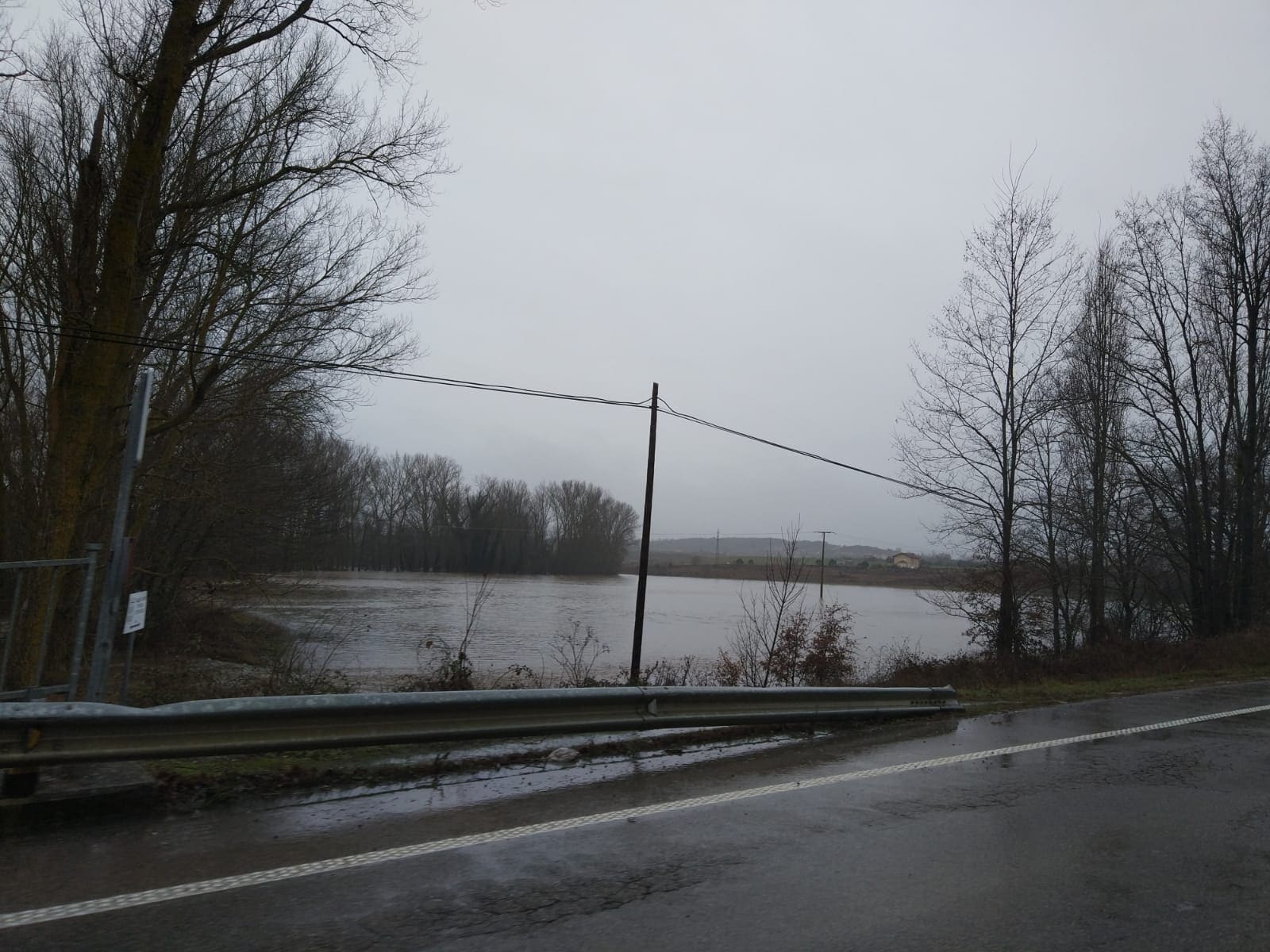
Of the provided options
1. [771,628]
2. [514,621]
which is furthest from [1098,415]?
[514,621]

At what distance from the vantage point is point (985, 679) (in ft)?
48.7

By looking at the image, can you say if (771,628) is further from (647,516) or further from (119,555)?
(119,555)

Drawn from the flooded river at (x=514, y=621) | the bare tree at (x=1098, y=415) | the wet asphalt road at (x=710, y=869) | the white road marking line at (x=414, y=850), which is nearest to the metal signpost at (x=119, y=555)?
the wet asphalt road at (x=710, y=869)

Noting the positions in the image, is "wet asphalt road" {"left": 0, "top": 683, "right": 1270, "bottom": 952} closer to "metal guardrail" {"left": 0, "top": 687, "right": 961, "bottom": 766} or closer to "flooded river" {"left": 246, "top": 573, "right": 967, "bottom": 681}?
"metal guardrail" {"left": 0, "top": 687, "right": 961, "bottom": 766}

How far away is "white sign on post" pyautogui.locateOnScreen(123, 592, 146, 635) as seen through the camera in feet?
18.9

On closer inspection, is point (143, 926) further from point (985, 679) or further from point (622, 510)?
point (622, 510)

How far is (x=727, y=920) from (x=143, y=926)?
2.39 metres

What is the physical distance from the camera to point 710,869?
4.23m

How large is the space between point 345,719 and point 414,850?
1256 mm

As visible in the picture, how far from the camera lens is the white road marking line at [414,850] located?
11.4ft

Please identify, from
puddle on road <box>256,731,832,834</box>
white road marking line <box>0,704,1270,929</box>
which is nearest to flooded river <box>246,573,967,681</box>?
puddle on road <box>256,731,832,834</box>

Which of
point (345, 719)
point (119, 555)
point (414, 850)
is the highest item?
point (119, 555)

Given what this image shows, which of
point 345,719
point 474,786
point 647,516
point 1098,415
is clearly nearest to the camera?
point 345,719

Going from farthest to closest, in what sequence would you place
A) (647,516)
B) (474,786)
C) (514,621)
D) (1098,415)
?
1. (514,621)
2. (1098,415)
3. (647,516)
4. (474,786)
